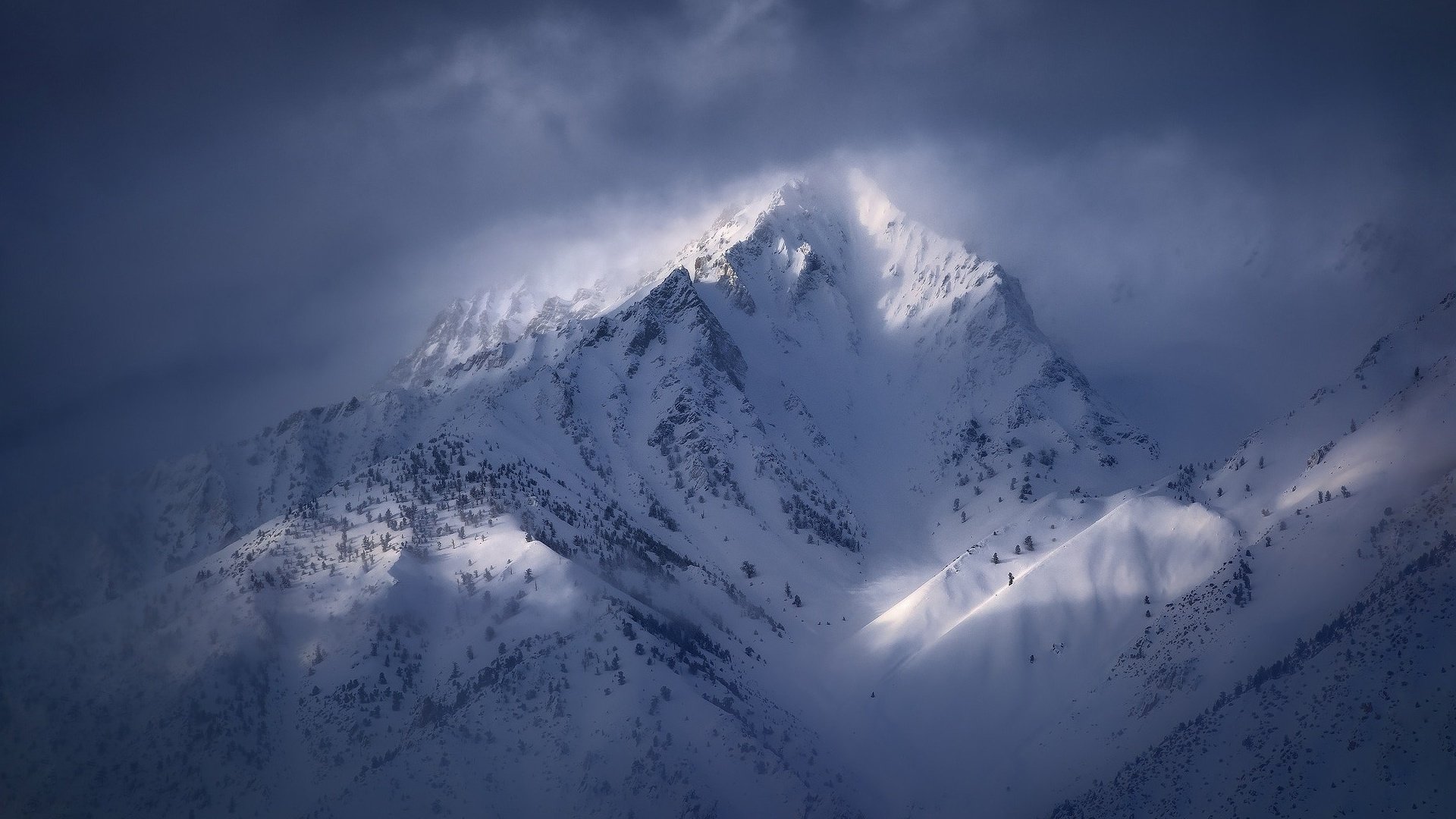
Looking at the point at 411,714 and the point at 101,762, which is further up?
the point at 101,762

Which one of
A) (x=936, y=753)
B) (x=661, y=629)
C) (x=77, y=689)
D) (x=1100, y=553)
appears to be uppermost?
(x=77, y=689)

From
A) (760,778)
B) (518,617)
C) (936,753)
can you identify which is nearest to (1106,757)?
(936,753)

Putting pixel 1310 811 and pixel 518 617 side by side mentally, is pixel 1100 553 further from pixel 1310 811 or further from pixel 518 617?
pixel 518 617

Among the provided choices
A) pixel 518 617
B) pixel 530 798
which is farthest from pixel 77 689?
pixel 530 798

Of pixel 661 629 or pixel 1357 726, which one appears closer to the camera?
pixel 1357 726

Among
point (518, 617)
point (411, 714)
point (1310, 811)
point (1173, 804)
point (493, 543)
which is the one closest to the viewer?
point (1310, 811)

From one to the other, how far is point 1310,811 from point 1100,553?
85.8 metres

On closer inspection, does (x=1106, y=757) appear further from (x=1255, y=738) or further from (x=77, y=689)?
(x=77, y=689)

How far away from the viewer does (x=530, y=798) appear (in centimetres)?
12400

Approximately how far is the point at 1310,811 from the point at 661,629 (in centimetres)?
9355

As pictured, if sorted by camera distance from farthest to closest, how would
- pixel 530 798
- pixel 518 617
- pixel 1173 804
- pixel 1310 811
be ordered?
pixel 518 617 → pixel 530 798 → pixel 1173 804 → pixel 1310 811

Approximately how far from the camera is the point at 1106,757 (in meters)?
130

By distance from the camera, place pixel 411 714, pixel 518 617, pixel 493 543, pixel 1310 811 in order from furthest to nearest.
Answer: pixel 493 543, pixel 518 617, pixel 411 714, pixel 1310 811

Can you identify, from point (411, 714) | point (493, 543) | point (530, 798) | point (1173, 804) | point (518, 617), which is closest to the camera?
point (1173, 804)
